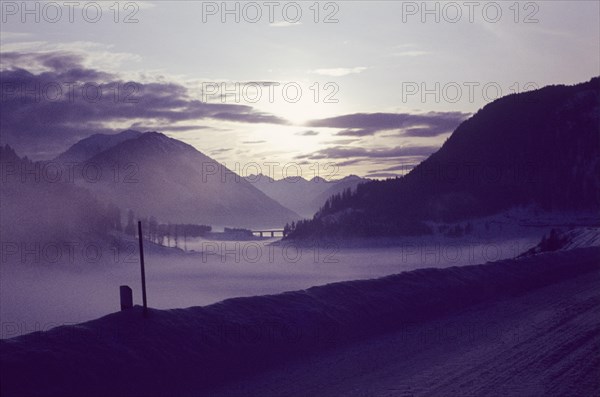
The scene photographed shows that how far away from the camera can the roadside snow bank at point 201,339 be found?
12555mm

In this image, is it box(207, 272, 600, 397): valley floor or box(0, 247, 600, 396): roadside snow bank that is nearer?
box(0, 247, 600, 396): roadside snow bank

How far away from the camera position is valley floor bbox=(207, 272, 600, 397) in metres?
13.0

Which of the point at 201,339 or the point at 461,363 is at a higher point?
the point at 201,339

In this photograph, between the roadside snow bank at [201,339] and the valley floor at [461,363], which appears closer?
the roadside snow bank at [201,339]

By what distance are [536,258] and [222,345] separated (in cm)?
2596

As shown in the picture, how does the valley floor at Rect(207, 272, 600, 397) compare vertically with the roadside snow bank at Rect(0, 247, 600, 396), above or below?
below

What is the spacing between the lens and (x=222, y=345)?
1548 cm

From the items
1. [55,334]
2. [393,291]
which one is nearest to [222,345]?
[55,334]

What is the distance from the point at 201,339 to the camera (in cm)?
1543

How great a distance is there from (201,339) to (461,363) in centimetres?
557

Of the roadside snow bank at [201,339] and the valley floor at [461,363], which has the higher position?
the roadside snow bank at [201,339]

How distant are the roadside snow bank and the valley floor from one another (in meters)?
0.80

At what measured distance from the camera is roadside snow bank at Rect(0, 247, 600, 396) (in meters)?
12.6

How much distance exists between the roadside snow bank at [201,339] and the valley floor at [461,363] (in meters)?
0.80
